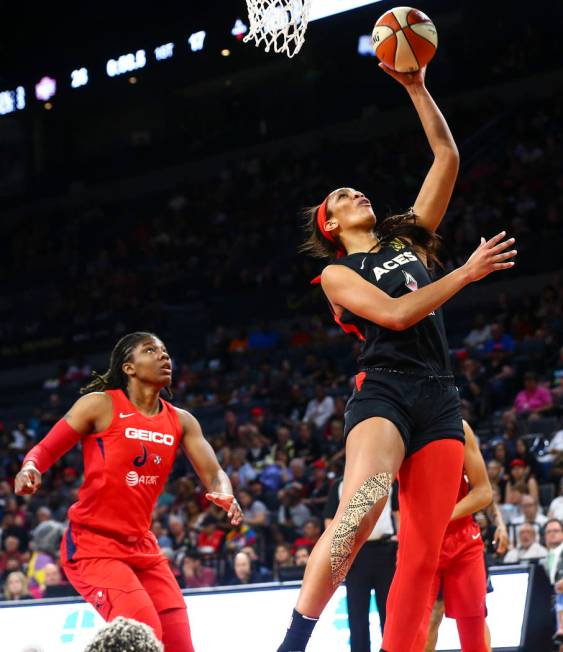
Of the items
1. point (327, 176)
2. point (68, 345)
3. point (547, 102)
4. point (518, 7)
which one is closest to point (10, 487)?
point (68, 345)

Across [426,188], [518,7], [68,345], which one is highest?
[518,7]

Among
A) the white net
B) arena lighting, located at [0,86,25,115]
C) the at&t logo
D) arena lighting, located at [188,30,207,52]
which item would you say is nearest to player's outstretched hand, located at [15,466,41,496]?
the at&t logo

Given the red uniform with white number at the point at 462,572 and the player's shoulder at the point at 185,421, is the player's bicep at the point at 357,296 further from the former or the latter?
the red uniform with white number at the point at 462,572

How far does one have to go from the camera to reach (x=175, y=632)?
5.37 metres

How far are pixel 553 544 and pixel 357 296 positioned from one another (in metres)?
5.84

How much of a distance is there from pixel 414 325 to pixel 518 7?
63.8 ft

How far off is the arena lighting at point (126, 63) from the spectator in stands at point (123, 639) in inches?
636

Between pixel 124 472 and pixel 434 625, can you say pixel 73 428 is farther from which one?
pixel 434 625

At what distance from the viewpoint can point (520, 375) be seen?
1445cm

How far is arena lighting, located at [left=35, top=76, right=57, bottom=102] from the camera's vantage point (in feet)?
63.1

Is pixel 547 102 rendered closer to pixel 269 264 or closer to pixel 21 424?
pixel 269 264

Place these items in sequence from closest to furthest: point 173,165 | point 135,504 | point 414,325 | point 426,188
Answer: point 414,325 < point 426,188 < point 135,504 < point 173,165

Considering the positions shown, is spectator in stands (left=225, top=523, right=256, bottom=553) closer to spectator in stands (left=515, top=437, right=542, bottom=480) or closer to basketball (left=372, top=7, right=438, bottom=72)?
spectator in stands (left=515, top=437, right=542, bottom=480)

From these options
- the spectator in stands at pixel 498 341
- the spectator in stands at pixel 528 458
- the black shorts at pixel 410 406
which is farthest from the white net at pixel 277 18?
the spectator in stands at pixel 498 341
